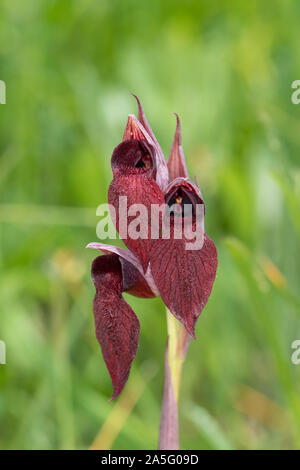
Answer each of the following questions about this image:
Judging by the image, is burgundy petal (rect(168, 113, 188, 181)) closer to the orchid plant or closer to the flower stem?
the orchid plant

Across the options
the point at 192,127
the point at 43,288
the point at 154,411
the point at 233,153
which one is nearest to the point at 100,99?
the point at 192,127

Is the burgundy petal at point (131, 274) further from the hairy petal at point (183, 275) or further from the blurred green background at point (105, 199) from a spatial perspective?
the blurred green background at point (105, 199)

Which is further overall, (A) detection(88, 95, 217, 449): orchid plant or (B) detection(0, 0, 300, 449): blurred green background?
(B) detection(0, 0, 300, 449): blurred green background

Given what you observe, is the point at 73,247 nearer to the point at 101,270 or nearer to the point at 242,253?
the point at 242,253

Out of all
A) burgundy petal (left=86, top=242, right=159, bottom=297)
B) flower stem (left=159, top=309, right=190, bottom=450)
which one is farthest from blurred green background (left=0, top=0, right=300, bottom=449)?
burgundy petal (left=86, top=242, right=159, bottom=297)

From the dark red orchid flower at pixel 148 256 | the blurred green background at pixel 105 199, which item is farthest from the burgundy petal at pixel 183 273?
the blurred green background at pixel 105 199

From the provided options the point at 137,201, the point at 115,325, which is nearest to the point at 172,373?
the point at 115,325

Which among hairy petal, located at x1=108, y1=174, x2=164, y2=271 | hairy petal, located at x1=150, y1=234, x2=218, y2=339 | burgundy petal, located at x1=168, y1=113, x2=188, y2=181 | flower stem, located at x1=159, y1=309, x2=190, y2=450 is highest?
burgundy petal, located at x1=168, y1=113, x2=188, y2=181
